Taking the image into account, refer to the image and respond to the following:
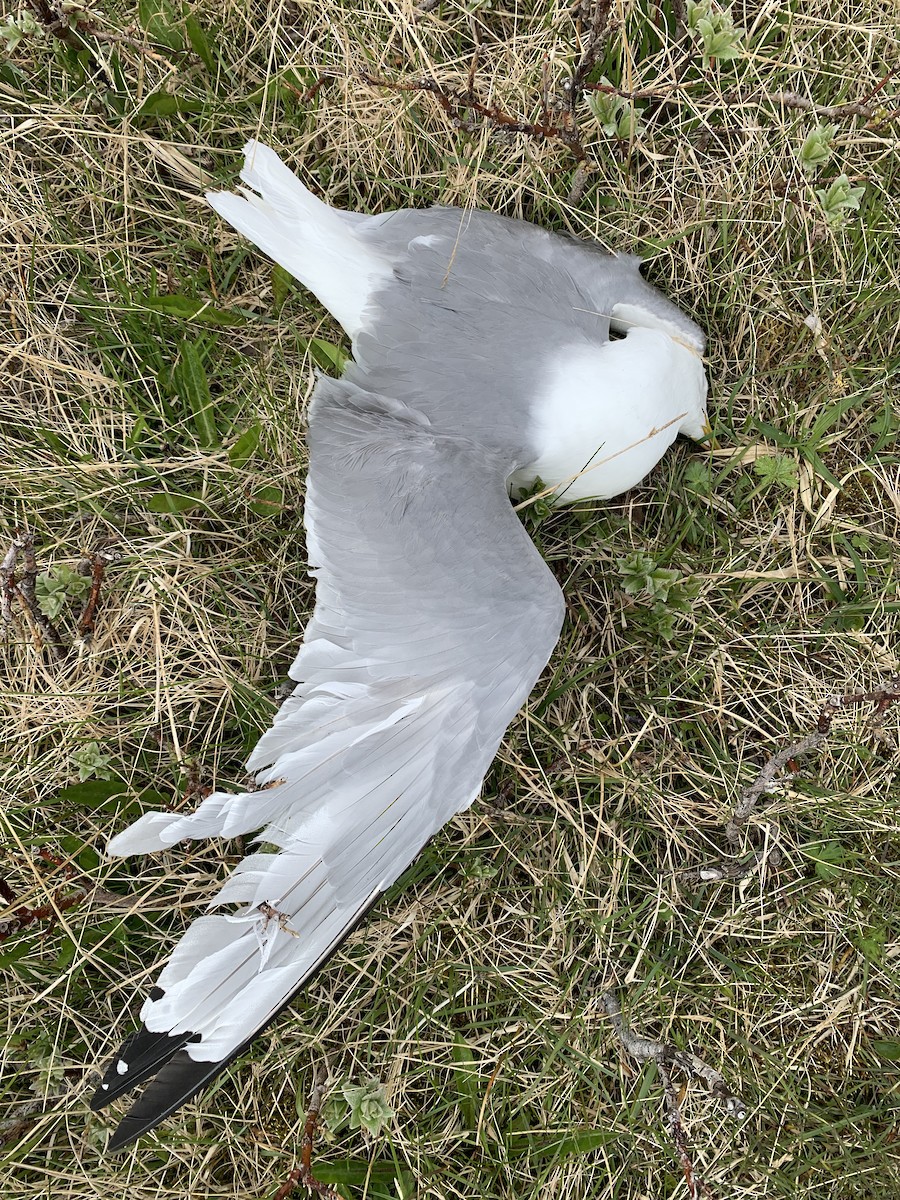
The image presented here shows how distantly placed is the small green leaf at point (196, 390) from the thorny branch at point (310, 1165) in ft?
4.73

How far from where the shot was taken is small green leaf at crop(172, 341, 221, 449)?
1.89 metres

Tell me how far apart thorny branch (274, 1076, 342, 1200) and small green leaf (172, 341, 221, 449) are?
4.73 ft

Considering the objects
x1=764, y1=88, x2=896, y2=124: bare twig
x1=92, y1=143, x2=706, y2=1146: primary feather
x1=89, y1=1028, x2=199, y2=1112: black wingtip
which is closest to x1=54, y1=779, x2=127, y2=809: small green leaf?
x1=92, y1=143, x2=706, y2=1146: primary feather

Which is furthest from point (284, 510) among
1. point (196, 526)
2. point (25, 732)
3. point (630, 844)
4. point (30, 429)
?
point (630, 844)

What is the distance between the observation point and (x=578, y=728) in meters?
1.92

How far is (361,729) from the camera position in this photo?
140cm

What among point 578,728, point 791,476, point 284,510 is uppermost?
point 284,510

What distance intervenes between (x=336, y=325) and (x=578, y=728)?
1101 mm

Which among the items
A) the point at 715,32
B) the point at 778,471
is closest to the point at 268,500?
the point at 778,471

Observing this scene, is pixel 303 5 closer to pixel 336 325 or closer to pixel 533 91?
pixel 533 91

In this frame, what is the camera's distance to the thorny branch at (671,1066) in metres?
1.77

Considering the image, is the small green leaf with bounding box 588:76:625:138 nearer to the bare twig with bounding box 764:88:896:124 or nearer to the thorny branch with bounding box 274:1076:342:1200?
the bare twig with bounding box 764:88:896:124

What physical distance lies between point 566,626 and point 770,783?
22.7 inches

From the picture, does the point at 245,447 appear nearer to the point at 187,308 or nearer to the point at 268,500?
the point at 268,500
